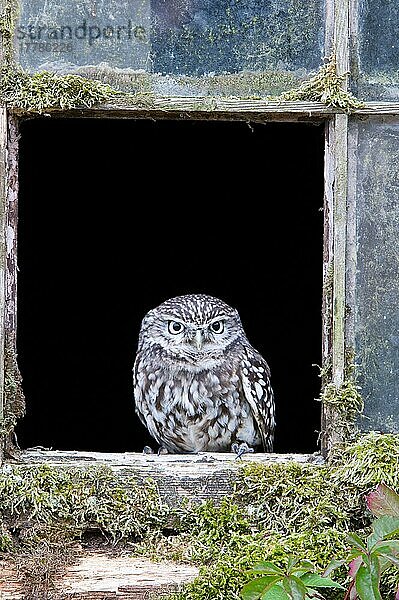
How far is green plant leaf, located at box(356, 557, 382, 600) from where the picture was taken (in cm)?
196

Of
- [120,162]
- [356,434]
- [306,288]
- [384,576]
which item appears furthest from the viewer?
[306,288]

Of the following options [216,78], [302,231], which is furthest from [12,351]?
[302,231]

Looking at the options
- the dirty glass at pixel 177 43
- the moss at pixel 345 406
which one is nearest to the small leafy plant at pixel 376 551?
the moss at pixel 345 406

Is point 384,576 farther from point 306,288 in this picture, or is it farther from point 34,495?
point 306,288

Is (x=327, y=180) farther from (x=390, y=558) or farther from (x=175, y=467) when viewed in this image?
(x=390, y=558)

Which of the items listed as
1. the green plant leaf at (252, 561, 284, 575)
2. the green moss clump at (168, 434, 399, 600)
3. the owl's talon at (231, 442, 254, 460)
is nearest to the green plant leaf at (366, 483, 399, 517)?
the green plant leaf at (252, 561, 284, 575)

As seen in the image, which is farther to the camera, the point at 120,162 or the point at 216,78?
the point at 120,162

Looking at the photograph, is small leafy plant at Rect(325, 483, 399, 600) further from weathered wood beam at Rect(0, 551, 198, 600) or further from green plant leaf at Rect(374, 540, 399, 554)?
weathered wood beam at Rect(0, 551, 198, 600)

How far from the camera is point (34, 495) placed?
2.77 meters

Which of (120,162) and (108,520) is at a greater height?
(120,162)

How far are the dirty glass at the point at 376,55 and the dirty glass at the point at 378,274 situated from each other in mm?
98

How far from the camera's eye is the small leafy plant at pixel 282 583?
1.98 m

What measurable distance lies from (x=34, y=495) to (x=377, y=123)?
4.90 ft

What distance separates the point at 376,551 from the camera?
1.99 meters
